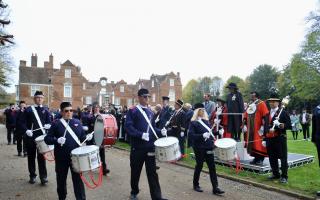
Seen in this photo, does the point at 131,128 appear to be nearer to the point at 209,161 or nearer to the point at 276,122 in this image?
the point at 209,161

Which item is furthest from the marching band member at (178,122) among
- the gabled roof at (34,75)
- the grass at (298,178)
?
the gabled roof at (34,75)

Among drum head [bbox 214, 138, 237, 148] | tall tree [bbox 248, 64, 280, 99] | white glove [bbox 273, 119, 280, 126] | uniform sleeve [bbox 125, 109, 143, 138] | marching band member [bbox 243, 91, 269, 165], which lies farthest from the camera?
tall tree [bbox 248, 64, 280, 99]

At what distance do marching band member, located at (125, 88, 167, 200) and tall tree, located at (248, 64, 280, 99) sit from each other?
A: 64.4 meters

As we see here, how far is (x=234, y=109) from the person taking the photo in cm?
1203

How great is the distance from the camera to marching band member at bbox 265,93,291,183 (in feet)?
29.6

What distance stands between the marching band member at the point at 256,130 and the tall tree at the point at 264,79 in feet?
197

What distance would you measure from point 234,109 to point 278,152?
10.2 feet

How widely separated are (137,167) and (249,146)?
196 inches

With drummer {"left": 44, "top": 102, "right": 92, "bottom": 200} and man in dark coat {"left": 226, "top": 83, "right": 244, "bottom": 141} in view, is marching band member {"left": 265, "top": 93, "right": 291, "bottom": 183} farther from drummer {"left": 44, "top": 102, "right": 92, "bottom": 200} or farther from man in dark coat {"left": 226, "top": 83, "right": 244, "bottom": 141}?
drummer {"left": 44, "top": 102, "right": 92, "bottom": 200}

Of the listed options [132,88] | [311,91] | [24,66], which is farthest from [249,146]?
[132,88]

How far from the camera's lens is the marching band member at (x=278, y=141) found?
29.6 feet

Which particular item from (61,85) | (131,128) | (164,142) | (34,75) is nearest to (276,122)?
(164,142)

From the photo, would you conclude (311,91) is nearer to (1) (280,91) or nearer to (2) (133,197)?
(1) (280,91)

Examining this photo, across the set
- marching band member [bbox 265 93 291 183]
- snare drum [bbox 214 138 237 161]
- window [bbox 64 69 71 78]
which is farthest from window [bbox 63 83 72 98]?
snare drum [bbox 214 138 237 161]
